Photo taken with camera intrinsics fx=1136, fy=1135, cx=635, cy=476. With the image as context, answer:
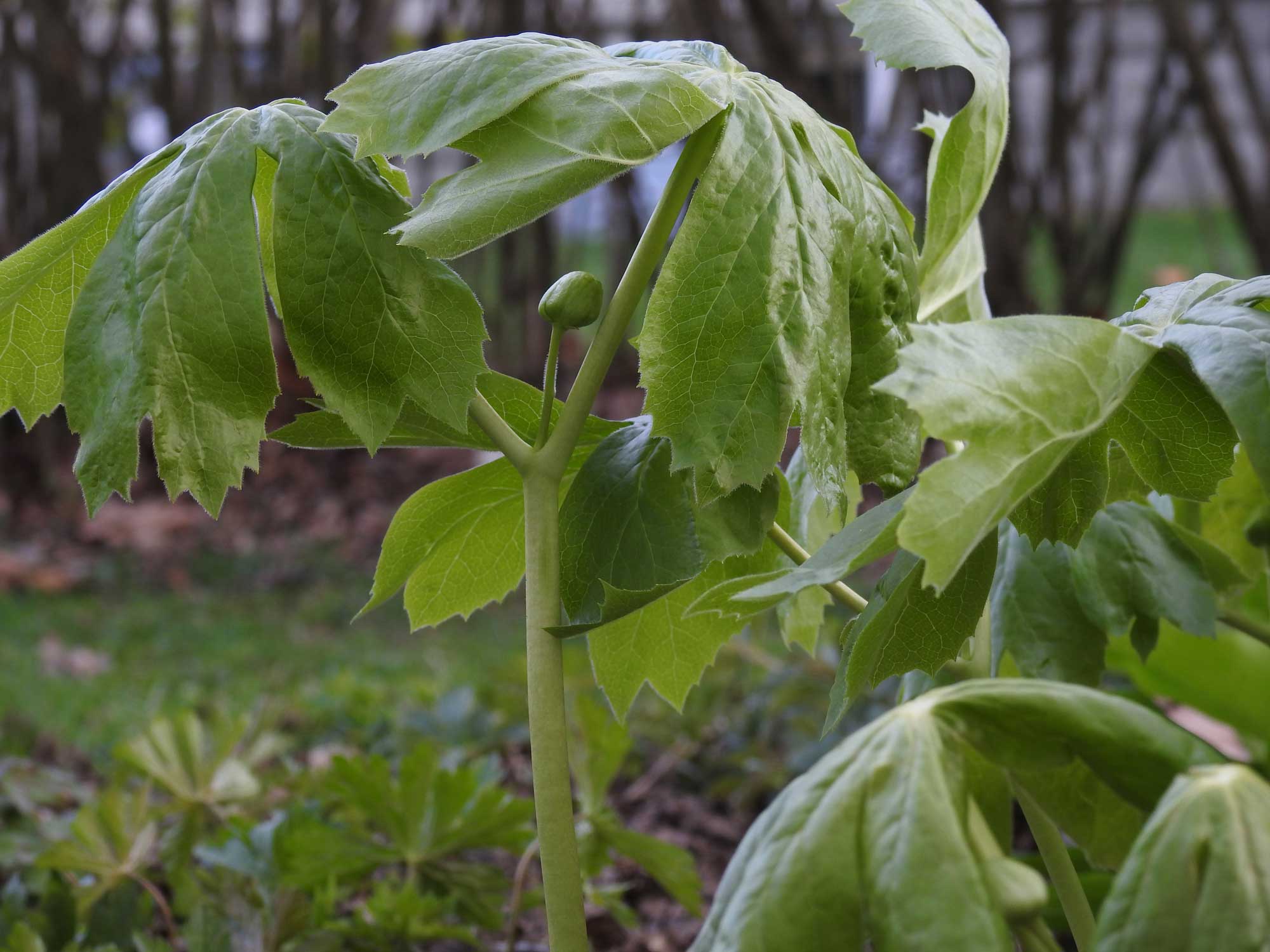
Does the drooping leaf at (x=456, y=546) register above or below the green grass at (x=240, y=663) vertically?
above

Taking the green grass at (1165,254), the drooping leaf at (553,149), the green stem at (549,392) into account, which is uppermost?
the drooping leaf at (553,149)

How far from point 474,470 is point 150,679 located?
2.07m

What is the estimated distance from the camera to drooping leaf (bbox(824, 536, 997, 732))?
54cm

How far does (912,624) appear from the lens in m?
0.58

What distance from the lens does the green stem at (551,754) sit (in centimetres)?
56

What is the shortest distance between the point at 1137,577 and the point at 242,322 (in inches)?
21.2

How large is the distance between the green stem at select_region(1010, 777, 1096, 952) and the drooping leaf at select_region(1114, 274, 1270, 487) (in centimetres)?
22

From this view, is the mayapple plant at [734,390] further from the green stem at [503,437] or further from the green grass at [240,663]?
the green grass at [240,663]

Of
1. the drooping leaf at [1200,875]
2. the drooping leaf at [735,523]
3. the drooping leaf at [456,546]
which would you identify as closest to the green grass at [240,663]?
the drooping leaf at [456,546]

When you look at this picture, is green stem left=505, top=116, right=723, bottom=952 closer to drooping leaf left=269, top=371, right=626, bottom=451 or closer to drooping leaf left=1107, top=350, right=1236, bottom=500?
drooping leaf left=269, top=371, right=626, bottom=451

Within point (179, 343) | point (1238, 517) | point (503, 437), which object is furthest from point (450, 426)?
point (1238, 517)

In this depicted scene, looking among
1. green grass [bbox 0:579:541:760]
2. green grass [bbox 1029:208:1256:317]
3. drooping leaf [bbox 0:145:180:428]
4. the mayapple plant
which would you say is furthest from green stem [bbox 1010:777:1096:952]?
green grass [bbox 1029:208:1256:317]

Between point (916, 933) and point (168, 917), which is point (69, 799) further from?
point (916, 933)

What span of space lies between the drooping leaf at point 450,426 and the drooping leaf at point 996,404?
253 mm
